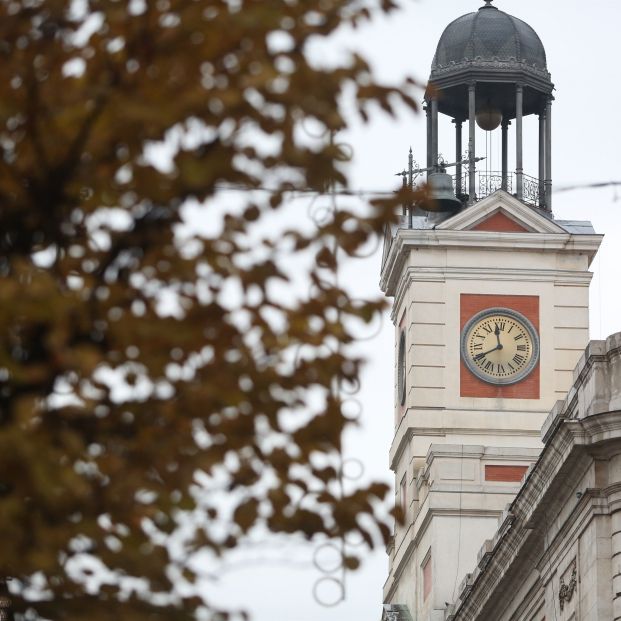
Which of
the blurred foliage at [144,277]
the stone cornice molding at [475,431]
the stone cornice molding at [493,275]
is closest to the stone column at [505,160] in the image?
the stone cornice molding at [493,275]

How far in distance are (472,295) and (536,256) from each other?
6.78 ft

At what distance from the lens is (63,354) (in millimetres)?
10055

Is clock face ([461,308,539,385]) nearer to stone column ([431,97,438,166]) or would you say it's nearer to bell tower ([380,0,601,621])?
bell tower ([380,0,601,621])

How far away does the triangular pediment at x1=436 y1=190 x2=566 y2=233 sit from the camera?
63.6 meters

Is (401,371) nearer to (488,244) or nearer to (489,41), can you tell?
(488,244)

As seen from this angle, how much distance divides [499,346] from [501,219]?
11.6 feet

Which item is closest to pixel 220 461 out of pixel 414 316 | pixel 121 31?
pixel 121 31

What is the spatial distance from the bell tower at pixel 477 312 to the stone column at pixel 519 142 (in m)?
0.04

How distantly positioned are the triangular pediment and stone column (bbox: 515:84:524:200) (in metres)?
0.91

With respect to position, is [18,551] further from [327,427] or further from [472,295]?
[472,295]

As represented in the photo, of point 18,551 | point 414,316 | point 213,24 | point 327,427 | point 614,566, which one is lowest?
point 18,551

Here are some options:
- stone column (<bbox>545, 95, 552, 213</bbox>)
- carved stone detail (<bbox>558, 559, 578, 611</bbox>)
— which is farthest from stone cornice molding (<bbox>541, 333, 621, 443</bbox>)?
stone column (<bbox>545, 95, 552, 213</bbox>)

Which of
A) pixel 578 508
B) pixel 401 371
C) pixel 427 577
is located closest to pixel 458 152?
pixel 401 371

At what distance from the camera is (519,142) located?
6356cm
